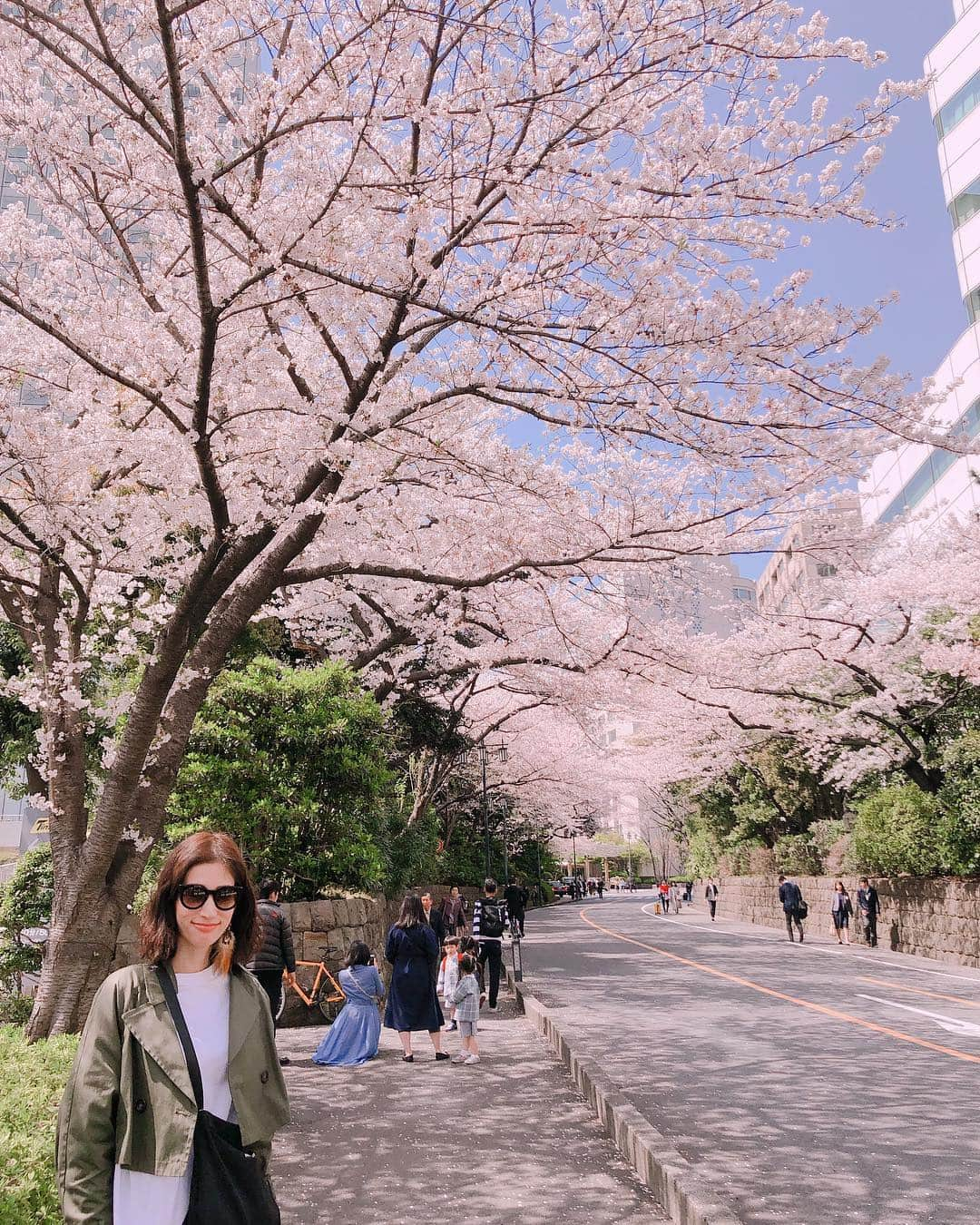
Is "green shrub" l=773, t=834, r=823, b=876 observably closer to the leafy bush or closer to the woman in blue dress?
the leafy bush

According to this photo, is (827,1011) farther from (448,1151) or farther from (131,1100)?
(131,1100)

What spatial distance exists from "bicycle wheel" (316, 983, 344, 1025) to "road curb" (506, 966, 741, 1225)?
11.8ft

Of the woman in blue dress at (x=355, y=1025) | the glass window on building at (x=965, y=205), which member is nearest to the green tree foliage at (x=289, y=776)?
the woman in blue dress at (x=355, y=1025)

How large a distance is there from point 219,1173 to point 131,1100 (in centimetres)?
28

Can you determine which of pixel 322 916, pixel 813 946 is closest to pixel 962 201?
pixel 813 946

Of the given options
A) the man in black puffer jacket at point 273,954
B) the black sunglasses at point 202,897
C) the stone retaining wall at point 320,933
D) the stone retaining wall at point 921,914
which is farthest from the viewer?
the stone retaining wall at point 921,914

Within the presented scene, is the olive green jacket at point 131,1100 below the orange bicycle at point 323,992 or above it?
above

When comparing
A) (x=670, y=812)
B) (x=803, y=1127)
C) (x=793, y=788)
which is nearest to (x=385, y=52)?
(x=803, y=1127)

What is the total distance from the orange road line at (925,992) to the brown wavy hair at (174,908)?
37.9 feet

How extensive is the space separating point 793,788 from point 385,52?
27.3 meters

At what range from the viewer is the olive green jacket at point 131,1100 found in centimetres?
205

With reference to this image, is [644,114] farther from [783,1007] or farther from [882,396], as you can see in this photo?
[783,1007]

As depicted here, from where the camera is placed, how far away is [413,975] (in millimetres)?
8414

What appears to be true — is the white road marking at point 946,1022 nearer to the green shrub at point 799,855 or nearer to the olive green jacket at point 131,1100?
the olive green jacket at point 131,1100
